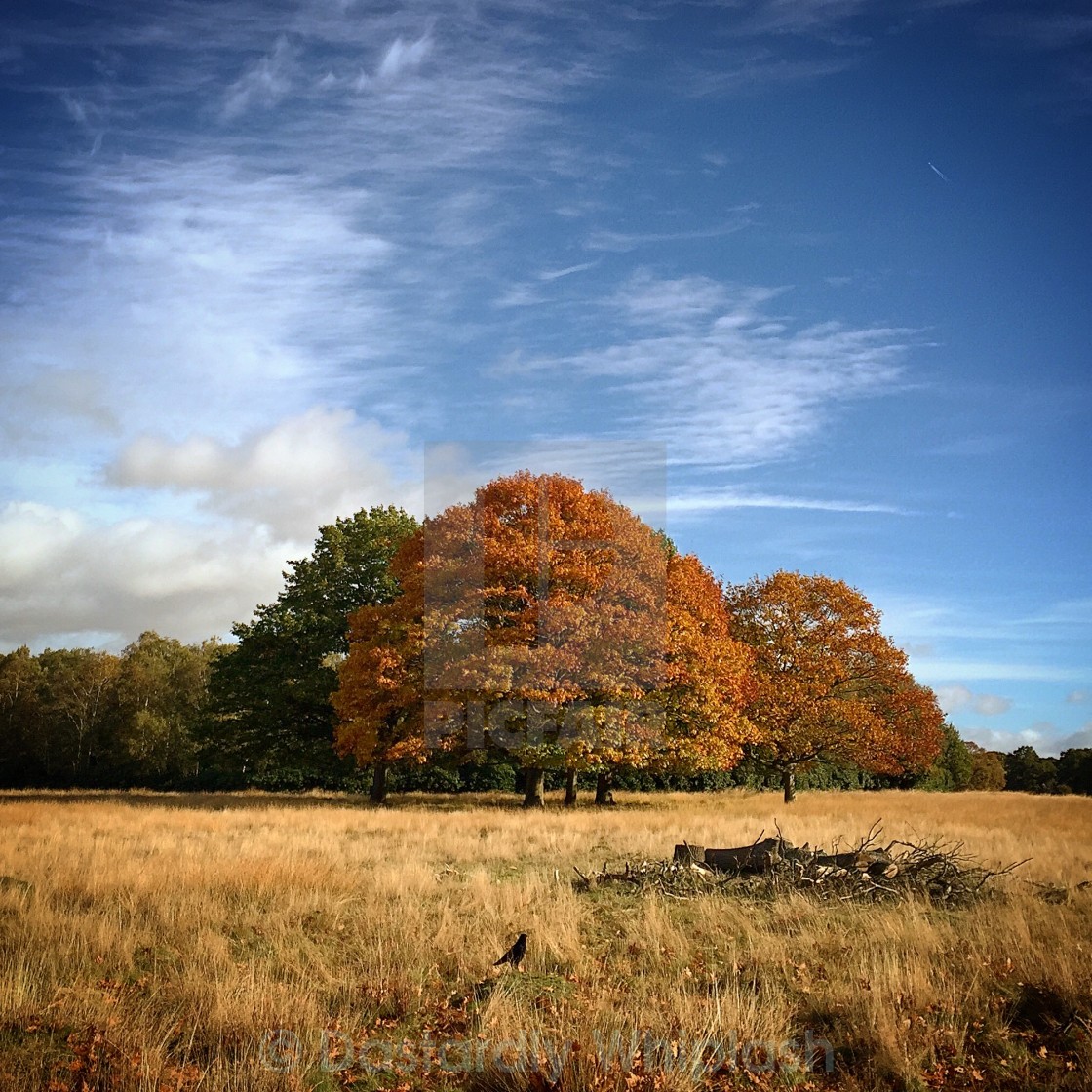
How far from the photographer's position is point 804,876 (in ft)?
39.0

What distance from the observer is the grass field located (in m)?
5.80

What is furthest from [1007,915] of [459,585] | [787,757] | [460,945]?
[787,757]

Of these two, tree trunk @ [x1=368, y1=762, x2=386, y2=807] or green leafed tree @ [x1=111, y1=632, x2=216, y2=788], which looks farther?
green leafed tree @ [x1=111, y1=632, x2=216, y2=788]

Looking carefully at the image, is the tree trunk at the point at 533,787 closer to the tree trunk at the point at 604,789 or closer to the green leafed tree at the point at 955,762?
the tree trunk at the point at 604,789

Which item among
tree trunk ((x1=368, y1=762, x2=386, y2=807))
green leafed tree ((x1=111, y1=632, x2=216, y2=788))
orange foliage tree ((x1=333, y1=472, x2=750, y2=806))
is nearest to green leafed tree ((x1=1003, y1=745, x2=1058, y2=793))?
orange foliage tree ((x1=333, y1=472, x2=750, y2=806))

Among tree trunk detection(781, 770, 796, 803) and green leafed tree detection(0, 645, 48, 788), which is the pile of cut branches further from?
green leafed tree detection(0, 645, 48, 788)

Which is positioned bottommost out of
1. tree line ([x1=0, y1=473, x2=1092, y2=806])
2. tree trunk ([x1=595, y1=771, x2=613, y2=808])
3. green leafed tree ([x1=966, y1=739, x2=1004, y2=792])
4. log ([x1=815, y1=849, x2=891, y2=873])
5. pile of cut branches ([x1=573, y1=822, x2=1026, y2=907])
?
green leafed tree ([x1=966, y1=739, x2=1004, y2=792])

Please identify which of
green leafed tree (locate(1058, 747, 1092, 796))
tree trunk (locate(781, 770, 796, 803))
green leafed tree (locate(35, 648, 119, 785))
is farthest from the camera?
green leafed tree (locate(1058, 747, 1092, 796))

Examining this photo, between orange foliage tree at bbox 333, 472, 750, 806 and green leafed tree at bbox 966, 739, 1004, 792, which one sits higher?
orange foliage tree at bbox 333, 472, 750, 806

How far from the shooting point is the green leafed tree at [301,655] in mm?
34875

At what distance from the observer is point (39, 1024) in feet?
20.9

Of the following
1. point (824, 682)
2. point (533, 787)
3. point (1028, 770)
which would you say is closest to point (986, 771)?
point (1028, 770)

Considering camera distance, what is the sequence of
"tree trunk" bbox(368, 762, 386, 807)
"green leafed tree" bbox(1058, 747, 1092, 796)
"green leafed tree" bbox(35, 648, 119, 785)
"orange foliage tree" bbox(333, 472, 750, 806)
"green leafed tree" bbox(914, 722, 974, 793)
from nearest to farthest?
"orange foliage tree" bbox(333, 472, 750, 806), "tree trunk" bbox(368, 762, 386, 807), "green leafed tree" bbox(35, 648, 119, 785), "green leafed tree" bbox(1058, 747, 1092, 796), "green leafed tree" bbox(914, 722, 974, 793)

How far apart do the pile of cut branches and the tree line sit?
41.6 ft
